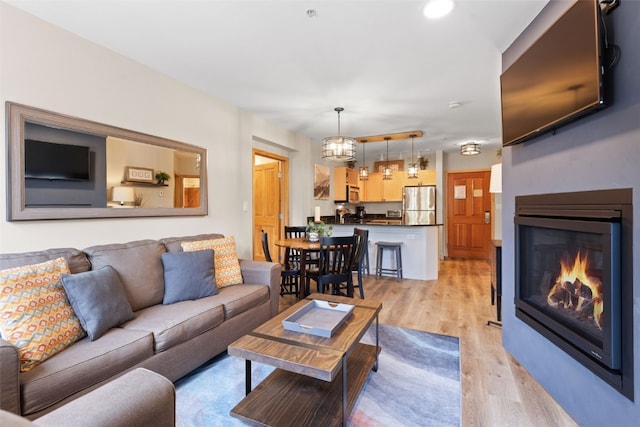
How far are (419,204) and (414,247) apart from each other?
1.97 m

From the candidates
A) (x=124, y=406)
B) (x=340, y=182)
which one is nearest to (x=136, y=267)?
(x=124, y=406)

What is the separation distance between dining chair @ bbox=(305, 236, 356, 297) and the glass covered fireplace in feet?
5.24

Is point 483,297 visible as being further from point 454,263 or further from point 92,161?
point 92,161

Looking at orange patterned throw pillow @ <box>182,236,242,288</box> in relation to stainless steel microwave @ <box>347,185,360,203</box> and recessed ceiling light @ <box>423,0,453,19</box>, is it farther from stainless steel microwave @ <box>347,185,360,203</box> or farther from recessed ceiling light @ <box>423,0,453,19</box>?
stainless steel microwave @ <box>347,185,360,203</box>

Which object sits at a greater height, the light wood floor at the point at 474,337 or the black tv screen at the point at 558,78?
the black tv screen at the point at 558,78

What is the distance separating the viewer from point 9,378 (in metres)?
1.18

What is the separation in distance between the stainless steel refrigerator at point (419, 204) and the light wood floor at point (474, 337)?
4.85 feet

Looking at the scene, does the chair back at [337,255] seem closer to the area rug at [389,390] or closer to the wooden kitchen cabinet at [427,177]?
the area rug at [389,390]

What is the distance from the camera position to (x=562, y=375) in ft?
5.71

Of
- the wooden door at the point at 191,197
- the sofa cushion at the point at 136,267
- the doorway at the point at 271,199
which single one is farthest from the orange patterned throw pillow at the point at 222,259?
the doorway at the point at 271,199

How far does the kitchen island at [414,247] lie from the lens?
189 inches

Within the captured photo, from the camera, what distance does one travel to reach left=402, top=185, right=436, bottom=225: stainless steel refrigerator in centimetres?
647

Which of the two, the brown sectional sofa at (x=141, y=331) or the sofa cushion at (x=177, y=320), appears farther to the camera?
the sofa cushion at (x=177, y=320)

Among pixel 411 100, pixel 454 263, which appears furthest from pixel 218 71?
pixel 454 263
